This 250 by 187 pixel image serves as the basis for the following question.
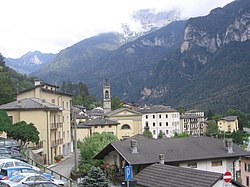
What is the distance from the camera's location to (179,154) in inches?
1490

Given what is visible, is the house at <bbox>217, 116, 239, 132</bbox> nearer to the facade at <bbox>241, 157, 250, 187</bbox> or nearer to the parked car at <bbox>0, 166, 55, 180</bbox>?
the facade at <bbox>241, 157, 250, 187</bbox>

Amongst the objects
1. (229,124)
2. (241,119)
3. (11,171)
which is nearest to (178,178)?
(11,171)

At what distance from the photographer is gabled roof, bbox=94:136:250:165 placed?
3609cm

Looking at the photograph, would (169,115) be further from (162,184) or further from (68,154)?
(162,184)

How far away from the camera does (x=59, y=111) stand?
57.8 meters

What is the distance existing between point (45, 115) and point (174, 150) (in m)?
19.1

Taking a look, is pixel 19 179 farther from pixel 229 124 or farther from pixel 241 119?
pixel 241 119

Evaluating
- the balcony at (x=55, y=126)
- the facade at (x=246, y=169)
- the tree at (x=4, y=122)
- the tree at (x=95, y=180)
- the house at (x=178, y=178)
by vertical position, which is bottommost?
the facade at (x=246, y=169)

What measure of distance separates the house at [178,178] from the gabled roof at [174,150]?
10.1 metres

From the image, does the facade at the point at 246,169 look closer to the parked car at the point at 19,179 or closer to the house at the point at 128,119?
the house at the point at 128,119

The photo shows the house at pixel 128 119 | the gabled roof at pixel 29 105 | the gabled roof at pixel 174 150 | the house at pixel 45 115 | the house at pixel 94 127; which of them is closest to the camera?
the gabled roof at pixel 174 150

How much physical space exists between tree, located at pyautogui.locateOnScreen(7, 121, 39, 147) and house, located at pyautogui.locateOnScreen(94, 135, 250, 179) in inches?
351

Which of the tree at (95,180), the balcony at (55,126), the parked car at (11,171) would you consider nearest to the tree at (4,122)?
the balcony at (55,126)

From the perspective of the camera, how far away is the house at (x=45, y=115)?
5172 centimetres
